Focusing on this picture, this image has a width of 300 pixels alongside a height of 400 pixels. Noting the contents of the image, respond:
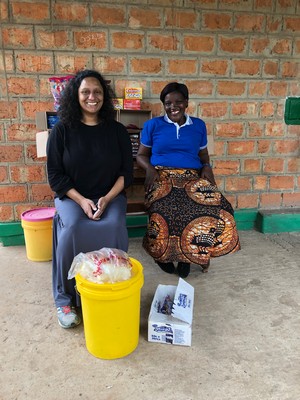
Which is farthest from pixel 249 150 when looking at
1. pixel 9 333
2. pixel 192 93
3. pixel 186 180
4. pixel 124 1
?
pixel 9 333

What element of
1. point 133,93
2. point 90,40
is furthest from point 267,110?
point 90,40

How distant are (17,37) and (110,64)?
69cm

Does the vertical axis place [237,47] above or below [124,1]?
below

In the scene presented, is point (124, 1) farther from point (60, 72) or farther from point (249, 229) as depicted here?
point (249, 229)

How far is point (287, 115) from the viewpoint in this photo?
3.01 m

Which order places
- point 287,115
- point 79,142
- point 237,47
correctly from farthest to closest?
point 287,115 → point 237,47 → point 79,142

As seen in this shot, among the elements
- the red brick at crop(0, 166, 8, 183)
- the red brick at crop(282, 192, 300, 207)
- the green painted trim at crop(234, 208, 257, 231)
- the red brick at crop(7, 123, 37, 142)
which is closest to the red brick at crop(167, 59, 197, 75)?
the red brick at crop(7, 123, 37, 142)

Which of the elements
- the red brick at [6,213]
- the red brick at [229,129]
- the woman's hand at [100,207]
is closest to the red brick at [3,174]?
the red brick at [6,213]

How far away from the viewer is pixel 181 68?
276 cm

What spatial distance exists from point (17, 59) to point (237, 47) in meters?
1.73

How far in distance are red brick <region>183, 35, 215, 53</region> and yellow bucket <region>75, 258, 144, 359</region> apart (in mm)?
1966

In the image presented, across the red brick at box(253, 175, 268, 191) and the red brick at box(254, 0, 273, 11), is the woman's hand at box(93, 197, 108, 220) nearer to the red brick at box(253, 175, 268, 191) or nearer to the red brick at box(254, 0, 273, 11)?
the red brick at box(253, 175, 268, 191)

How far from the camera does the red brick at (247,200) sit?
3.11m

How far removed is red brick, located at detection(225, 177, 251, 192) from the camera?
305 cm
